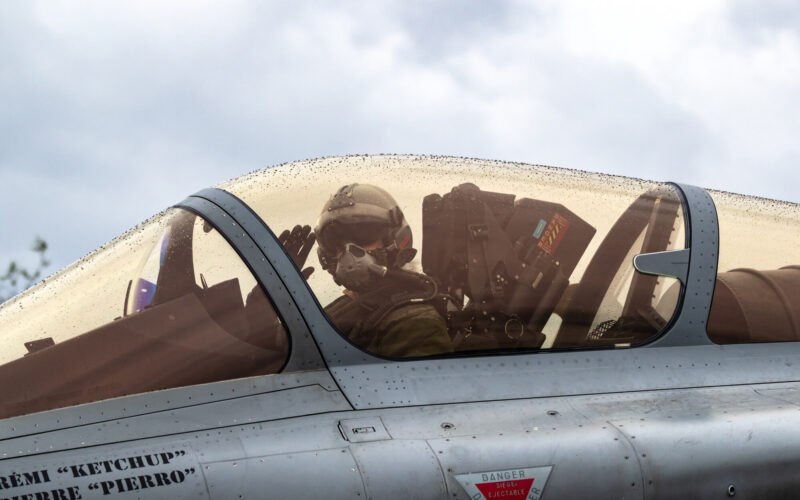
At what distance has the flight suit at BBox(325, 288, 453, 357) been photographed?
3.63 meters

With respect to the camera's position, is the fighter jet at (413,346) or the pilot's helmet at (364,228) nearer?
the fighter jet at (413,346)

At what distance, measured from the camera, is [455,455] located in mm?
3213

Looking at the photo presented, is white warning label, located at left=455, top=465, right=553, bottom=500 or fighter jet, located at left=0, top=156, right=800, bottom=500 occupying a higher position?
fighter jet, located at left=0, top=156, right=800, bottom=500

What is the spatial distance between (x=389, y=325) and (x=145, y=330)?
1.00 m

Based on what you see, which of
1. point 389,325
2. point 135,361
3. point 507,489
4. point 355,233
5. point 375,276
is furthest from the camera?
point 355,233

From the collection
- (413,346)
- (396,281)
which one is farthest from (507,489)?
(396,281)

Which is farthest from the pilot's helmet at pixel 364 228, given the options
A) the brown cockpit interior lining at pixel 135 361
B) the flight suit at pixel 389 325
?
the brown cockpit interior lining at pixel 135 361

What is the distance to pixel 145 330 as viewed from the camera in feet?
11.4

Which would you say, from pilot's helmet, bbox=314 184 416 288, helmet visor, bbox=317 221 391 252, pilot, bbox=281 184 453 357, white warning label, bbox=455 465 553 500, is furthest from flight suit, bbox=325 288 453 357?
white warning label, bbox=455 465 553 500

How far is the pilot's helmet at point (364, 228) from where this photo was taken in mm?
3818

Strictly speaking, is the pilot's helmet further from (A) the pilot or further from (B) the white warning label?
(B) the white warning label

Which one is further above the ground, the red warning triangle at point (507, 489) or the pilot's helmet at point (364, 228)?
the pilot's helmet at point (364, 228)

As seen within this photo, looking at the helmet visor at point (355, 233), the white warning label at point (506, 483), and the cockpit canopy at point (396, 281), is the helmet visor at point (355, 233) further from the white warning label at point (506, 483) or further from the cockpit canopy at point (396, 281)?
the white warning label at point (506, 483)

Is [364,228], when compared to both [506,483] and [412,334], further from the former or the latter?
[506,483]
